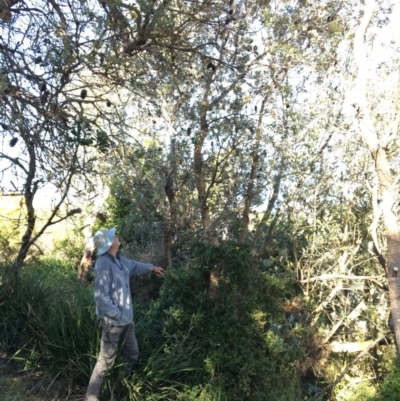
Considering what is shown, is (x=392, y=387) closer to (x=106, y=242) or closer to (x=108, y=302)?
(x=108, y=302)

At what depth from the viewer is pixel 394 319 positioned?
9.13 metres

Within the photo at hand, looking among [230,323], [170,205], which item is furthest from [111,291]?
[170,205]

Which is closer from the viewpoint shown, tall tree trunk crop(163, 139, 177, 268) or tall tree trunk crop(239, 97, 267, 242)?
tall tree trunk crop(163, 139, 177, 268)

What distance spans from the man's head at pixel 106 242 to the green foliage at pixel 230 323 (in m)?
1.64

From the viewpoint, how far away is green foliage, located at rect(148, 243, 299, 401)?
688cm

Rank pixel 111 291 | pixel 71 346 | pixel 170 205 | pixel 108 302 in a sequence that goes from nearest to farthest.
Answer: pixel 108 302, pixel 111 291, pixel 71 346, pixel 170 205

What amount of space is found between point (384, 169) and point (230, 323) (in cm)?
404

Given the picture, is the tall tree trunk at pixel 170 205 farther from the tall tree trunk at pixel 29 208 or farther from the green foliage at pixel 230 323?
the tall tree trunk at pixel 29 208

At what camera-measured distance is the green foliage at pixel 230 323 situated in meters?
6.88

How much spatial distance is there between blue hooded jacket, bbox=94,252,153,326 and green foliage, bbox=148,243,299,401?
1356 millimetres

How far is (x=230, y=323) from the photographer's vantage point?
23.4ft

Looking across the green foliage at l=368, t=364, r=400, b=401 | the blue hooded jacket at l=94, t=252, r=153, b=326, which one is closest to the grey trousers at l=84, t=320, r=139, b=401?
the blue hooded jacket at l=94, t=252, r=153, b=326

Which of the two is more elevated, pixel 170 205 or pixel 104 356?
pixel 170 205

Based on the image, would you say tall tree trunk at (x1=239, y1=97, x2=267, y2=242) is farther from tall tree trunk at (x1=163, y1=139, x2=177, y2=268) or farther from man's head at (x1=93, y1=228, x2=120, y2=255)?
man's head at (x1=93, y1=228, x2=120, y2=255)
